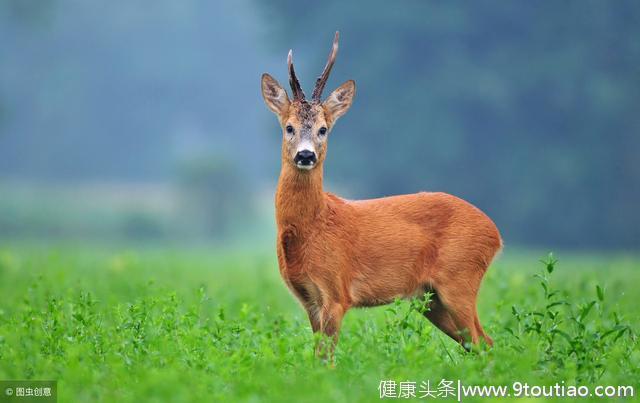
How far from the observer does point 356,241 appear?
7.97 metres

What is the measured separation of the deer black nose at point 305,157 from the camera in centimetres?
765

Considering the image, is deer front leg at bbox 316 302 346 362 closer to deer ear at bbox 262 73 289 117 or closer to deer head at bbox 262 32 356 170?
deer head at bbox 262 32 356 170

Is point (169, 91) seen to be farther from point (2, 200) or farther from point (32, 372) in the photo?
point (32, 372)

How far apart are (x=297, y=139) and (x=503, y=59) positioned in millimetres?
23253

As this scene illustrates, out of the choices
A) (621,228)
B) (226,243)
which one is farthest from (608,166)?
(226,243)

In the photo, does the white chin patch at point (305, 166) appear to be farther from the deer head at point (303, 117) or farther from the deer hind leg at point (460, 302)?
the deer hind leg at point (460, 302)

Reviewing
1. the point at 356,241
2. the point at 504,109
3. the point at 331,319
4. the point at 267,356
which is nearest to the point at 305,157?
the point at 356,241

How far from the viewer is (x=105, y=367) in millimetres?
6879

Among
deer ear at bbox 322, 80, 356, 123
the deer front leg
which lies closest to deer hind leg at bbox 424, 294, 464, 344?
the deer front leg

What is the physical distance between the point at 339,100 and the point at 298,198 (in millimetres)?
895

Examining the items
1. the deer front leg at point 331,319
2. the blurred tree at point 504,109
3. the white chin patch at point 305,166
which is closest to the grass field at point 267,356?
the deer front leg at point 331,319

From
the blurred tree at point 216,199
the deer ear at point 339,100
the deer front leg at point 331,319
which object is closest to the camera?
the deer front leg at point 331,319

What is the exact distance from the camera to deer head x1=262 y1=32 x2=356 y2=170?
7.75 m

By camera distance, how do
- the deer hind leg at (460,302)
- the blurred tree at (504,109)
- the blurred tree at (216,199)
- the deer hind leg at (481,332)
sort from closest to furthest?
the deer hind leg at (460,302) < the deer hind leg at (481,332) < the blurred tree at (504,109) < the blurred tree at (216,199)
